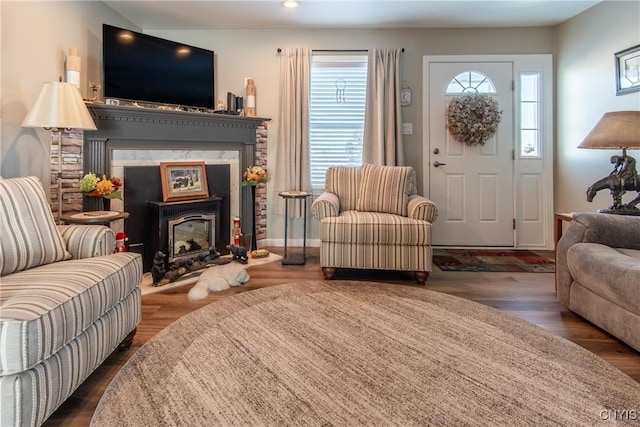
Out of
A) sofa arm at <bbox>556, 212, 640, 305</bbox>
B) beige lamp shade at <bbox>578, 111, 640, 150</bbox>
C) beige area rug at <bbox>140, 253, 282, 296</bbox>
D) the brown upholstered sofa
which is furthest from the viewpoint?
beige area rug at <bbox>140, 253, 282, 296</bbox>

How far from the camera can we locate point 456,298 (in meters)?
2.58

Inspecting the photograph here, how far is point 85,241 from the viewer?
186 cm

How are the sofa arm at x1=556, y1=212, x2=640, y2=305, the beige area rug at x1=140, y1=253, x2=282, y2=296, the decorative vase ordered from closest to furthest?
the sofa arm at x1=556, y1=212, x2=640, y2=305 → the beige area rug at x1=140, y1=253, x2=282, y2=296 → the decorative vase

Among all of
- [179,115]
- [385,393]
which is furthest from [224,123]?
[385,393]

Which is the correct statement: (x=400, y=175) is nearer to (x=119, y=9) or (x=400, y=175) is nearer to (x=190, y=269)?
(x=190, y=269)

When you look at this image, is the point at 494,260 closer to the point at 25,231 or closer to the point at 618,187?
the point at 618,187

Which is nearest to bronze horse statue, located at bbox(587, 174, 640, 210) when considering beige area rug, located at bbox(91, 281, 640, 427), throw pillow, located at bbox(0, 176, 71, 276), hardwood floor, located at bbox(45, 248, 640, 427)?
hardwood floor, located at bbox(45, 248, 640, 427)

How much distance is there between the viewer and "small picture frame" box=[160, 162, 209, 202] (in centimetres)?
325

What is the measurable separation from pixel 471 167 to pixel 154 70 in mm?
3316

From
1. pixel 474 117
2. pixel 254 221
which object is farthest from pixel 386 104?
pixel 254 221

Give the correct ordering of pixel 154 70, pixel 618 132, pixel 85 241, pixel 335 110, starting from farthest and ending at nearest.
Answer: pixel 335 110 → pixel 154 70 → pixel 618 132 → pixel 85 241

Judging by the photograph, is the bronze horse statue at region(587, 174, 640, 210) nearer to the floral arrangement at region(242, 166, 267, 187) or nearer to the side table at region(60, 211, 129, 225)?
the floral arrangement at region(242, 166, 267, 187)

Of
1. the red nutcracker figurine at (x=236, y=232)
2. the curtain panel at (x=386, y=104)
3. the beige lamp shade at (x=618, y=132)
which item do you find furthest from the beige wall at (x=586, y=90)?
the red nutcracker figurine at (x=236, y=232)

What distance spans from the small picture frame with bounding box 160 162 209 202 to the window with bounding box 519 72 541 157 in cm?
337
